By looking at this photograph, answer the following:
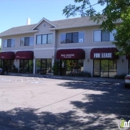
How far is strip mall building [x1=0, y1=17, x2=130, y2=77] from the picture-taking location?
967 inches

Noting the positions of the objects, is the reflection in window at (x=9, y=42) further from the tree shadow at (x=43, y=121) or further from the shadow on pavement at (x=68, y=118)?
the tree shadow at (x=43, y=121)

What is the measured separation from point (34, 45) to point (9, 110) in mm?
23603

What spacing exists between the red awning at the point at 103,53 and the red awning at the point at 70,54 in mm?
1509

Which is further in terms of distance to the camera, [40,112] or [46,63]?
[46,63]

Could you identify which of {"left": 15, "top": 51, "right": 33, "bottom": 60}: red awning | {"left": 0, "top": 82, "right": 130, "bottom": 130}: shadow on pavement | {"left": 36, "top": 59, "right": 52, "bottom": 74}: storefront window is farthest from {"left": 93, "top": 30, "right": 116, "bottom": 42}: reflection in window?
{"left": 0, "top": 82, "right": 130, "bottom": 130}: shadow on pavement

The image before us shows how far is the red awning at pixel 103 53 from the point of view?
2339 centimetres

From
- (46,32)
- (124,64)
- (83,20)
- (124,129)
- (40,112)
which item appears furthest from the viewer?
(46,32)

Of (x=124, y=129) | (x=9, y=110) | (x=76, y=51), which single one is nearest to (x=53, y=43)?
(x=76, y=51)

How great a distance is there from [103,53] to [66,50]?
5.39m

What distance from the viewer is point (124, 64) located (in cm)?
2372

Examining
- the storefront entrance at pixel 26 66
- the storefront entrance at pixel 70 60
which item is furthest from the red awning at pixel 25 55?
the storefront entrance at pixel 70 60

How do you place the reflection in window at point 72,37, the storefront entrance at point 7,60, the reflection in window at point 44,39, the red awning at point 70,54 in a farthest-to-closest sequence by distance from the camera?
the storefront entrance at point 7,60, the reflection in window at point 44,39, the reflection in window at point 72,37, the red awning at point 70,54

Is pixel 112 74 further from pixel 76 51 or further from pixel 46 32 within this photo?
pixel 46 32

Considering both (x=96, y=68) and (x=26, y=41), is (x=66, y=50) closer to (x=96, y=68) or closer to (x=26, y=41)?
(x=96, y=68)
